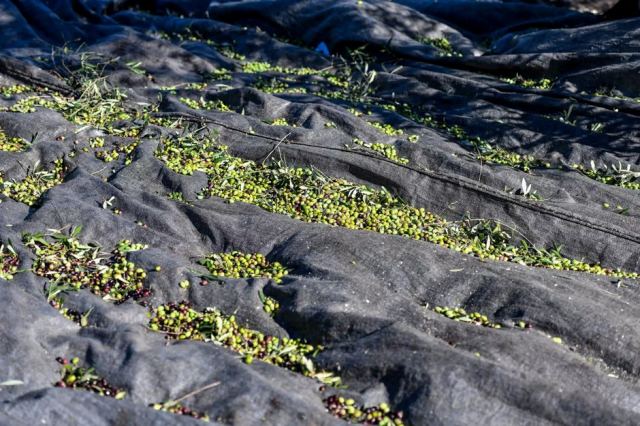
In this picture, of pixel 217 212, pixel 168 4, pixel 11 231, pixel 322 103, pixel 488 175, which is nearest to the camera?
pixel 11 231

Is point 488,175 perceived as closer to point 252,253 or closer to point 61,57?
point 252,253

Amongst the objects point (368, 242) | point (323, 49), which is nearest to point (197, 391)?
point (368, 242)

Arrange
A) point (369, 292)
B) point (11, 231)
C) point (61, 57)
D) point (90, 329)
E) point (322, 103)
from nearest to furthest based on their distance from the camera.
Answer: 1. point (90, 329)
2. point (369, 292)
3. point (11, 231)
4. point (322, 103)
5. point (61, 57)

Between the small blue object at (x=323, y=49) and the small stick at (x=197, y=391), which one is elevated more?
the small blue object at (x=323, y=49)

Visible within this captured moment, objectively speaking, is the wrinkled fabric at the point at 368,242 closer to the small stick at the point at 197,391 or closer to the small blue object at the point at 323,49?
the small stick at the point at 197,391

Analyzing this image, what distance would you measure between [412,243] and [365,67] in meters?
3.00

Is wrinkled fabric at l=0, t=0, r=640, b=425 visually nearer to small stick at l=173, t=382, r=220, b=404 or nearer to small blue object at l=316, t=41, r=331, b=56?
small stick at l=173, t=382, r=220, b=404

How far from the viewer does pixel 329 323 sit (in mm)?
3289

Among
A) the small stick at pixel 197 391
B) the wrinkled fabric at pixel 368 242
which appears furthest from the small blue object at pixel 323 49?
the small stick at pixel 197 391

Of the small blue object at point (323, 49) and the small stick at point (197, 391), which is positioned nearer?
the small stick at point (197, 391)

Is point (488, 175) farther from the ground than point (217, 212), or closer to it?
farther from the ground

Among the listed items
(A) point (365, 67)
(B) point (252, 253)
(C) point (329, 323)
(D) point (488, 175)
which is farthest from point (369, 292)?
(A) point (365, 67)

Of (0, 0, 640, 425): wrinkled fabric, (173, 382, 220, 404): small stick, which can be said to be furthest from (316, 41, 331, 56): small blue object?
(173, 382, 220, 404): small stick

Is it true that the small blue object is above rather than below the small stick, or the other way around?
above
